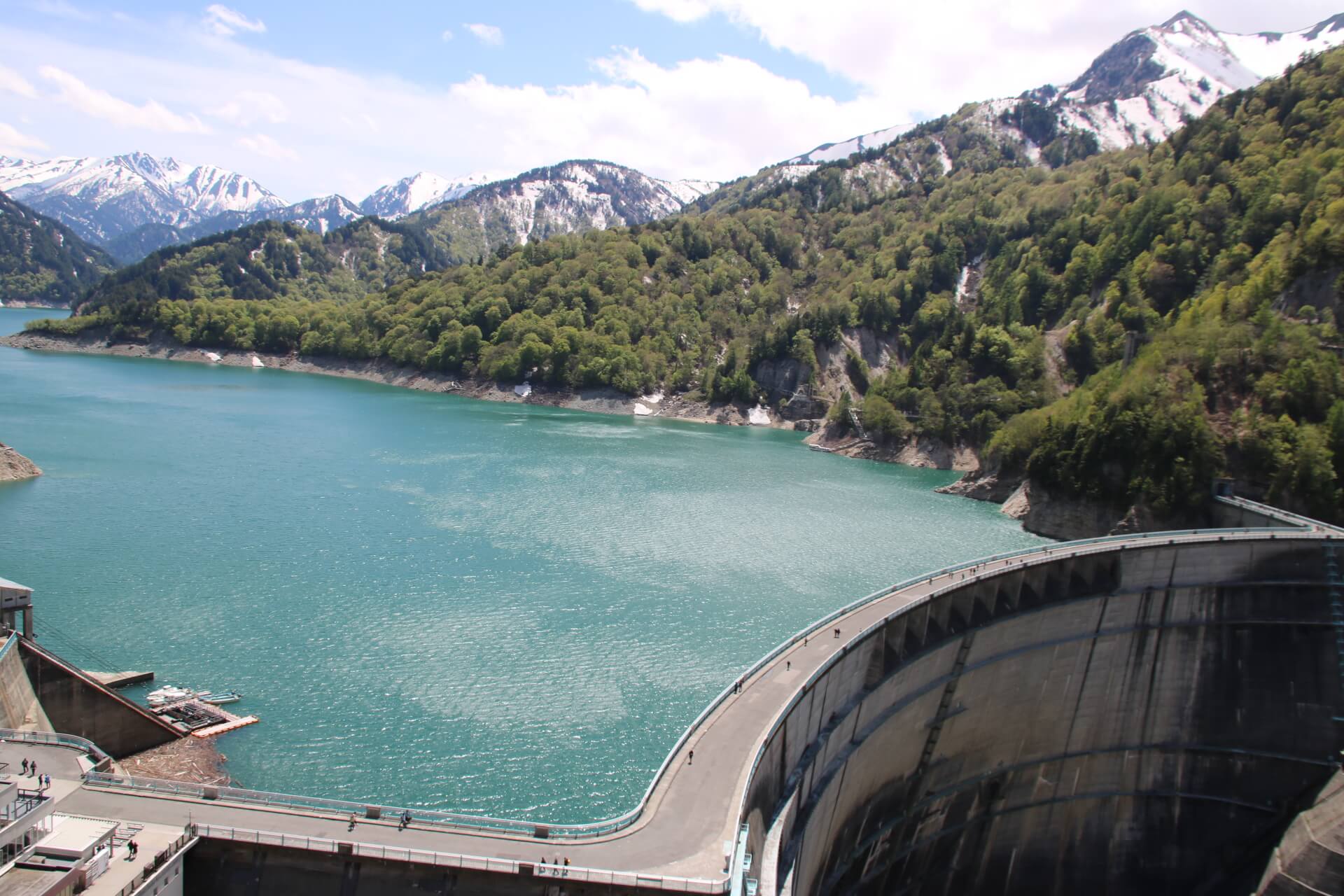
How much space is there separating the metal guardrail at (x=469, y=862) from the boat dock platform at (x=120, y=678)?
22.1 metres

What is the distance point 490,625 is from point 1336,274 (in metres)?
76.1

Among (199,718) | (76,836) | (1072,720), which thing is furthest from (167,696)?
(1072,720)

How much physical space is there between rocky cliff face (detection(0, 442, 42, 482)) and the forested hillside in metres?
93.4

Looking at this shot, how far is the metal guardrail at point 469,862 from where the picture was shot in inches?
768

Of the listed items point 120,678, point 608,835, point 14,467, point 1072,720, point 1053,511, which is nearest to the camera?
point 608,835

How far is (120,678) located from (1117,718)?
45707 millimetres

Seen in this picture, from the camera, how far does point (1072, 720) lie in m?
39.2

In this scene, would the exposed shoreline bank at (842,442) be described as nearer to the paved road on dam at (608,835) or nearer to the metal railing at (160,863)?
the paved road on dam at (608,835)

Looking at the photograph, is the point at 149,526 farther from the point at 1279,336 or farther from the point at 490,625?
the point at 1279,336

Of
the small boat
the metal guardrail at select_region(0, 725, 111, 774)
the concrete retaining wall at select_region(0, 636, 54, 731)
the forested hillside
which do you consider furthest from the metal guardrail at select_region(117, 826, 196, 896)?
the forested hillside

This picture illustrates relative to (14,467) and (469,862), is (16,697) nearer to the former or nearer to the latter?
(469,862)

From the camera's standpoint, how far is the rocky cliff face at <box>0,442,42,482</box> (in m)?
73.9

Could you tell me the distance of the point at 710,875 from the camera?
20125mm

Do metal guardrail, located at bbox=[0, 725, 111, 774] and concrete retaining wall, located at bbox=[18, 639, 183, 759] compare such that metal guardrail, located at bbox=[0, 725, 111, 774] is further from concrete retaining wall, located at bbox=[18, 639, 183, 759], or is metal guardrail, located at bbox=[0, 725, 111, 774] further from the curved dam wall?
the curved dam wall
